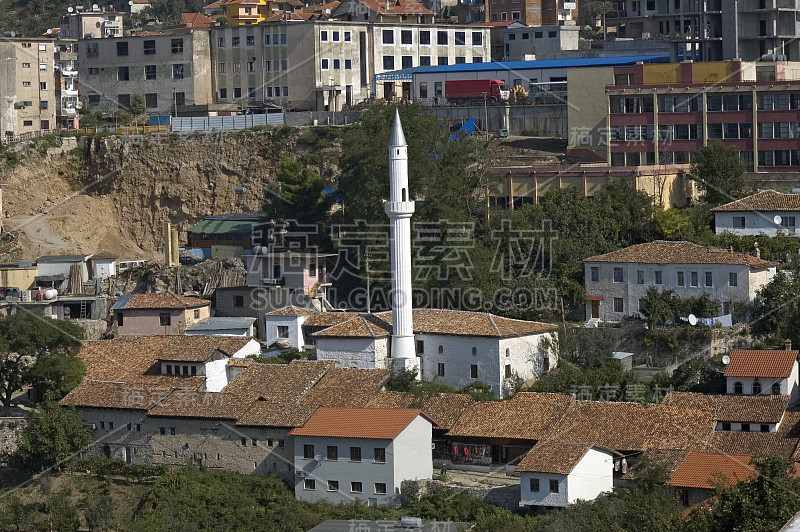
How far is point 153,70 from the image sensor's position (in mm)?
78750

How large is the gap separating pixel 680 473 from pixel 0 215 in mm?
39148

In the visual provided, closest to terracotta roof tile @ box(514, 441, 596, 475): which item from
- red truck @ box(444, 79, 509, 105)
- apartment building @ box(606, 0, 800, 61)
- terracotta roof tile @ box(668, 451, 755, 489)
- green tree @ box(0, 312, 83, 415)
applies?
terracotta roof tile @ box(668, 451, 755, 489)

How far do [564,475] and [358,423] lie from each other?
6.45 meters

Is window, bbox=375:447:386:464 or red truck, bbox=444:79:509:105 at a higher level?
red truck, bbox=444:79:509:105

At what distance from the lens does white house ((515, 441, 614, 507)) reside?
42625 mm

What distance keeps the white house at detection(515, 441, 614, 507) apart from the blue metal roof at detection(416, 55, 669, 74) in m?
31.2

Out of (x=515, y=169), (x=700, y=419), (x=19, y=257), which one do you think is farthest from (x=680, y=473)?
(x=19, y=257)

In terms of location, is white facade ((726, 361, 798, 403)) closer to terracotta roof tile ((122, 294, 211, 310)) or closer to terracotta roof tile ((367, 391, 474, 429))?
terracotta roof tile ((367, 391, 474, 429))

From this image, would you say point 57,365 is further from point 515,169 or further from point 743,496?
point 743,496

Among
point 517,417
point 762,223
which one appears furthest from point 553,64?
point 517,417

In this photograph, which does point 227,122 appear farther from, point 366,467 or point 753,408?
point 753,408

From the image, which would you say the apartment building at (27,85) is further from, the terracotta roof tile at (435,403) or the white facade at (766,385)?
the white facade at (766,385)

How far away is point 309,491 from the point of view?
151ft

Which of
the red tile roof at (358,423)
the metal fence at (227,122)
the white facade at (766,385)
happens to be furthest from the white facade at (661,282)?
the metal fence at (227,122)
